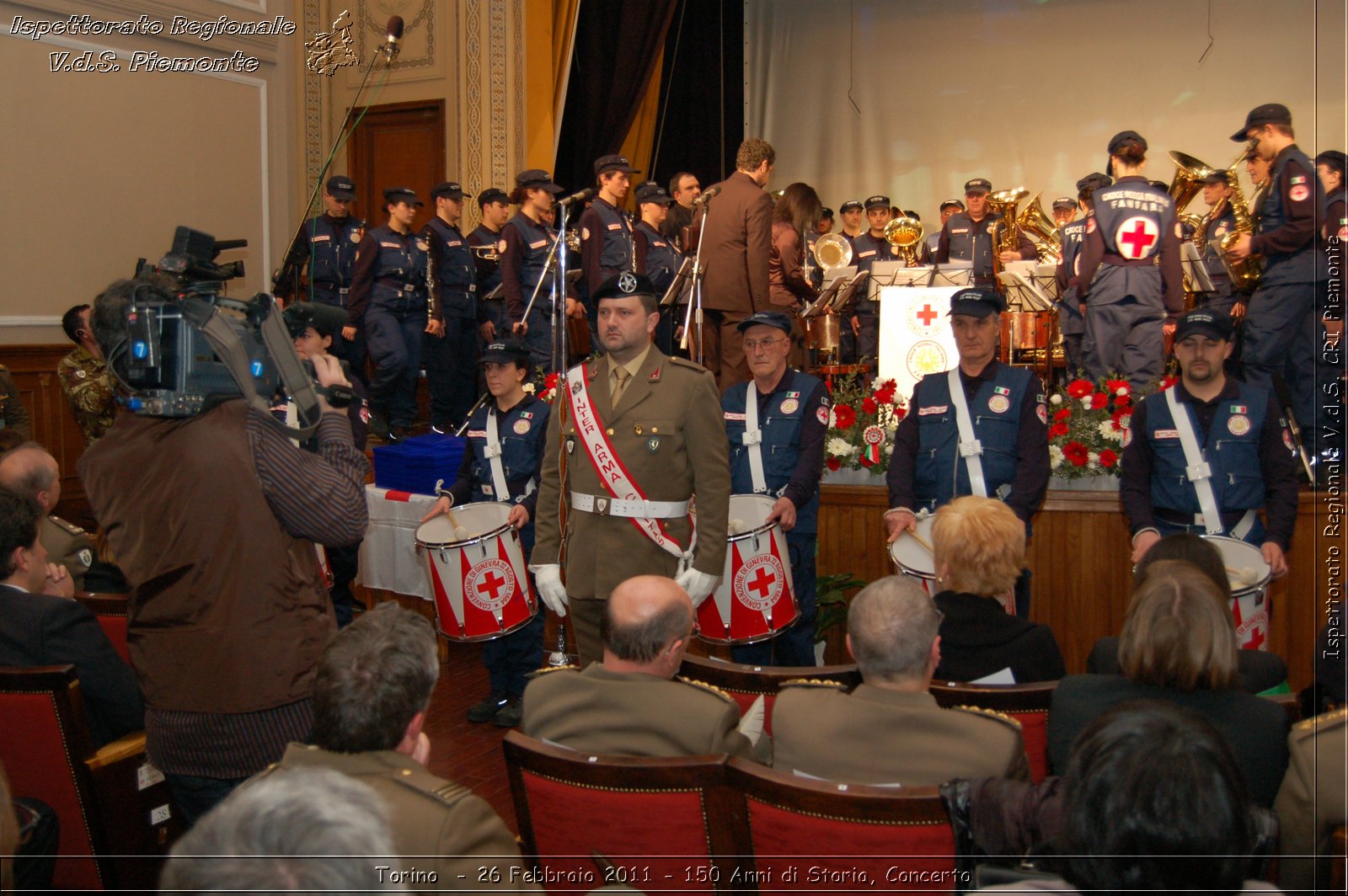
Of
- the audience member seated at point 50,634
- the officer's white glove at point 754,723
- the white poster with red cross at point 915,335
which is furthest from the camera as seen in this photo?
the white poster with red cross at point 915,335

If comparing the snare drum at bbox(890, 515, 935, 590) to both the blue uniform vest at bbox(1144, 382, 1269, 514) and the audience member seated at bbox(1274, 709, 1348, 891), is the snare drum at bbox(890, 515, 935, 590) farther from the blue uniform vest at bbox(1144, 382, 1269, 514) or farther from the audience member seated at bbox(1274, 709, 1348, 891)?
the audience member seated at bbox(1274, 709, 1348, 891)

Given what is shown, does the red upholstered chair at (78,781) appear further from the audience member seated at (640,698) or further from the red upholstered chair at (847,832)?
the red upholstered chair at (847,832)

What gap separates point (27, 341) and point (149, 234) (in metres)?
1.22

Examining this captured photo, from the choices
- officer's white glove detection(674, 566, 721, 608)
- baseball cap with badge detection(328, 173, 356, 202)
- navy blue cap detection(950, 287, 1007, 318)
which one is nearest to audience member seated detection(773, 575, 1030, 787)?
officer's white glove detection(674, 566, 721, 608)

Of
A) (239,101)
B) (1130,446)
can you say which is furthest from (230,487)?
(239,101)

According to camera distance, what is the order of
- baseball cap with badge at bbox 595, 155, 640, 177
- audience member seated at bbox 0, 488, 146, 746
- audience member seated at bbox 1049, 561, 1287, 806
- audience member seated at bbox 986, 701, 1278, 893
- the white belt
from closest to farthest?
audience member seated at bbox 986, 701, 1278, 893 < audience member seated at bbox 1049, 561, 1287, 806 < audience member seated at bbox 0, 488, 146, 746 < the white belt < baseball cap with badge at bbox 595, 155, 640, 177

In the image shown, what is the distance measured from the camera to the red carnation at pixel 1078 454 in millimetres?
4996

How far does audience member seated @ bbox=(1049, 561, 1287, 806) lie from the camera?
2178 mm

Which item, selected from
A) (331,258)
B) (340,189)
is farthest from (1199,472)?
(340,189)

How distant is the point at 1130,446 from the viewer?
4.22 metres

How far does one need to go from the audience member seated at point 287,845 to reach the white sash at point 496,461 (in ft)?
12.1

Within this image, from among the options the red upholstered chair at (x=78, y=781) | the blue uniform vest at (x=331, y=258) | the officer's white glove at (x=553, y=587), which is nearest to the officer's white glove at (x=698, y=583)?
the officer's white glove at (x=553, y=587)

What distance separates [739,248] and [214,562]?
553 cm

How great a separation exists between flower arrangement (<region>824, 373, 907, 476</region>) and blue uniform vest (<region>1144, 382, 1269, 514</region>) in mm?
1464
